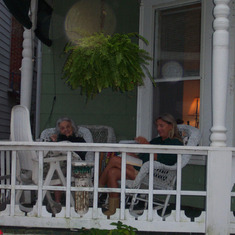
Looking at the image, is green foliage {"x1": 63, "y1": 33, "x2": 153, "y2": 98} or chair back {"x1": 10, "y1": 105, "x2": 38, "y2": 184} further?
green foliage {"x1": 63, "y1": 33, "x2": 153, "y2": 98}

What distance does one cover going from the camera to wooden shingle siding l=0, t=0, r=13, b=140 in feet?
33.3

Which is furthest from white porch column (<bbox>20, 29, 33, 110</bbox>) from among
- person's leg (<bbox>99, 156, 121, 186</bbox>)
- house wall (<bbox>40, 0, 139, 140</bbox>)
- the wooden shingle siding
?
the wooden shingle siding

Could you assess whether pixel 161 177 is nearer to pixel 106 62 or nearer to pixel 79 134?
pixel 106 62

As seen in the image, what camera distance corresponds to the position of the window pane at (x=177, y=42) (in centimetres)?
469

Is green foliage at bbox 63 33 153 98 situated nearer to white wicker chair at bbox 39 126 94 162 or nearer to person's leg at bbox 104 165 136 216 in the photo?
person's leg at bbox 104 165 136 216

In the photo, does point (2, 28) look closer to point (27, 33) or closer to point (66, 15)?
point (66, 15)

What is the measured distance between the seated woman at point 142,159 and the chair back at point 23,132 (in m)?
0.80

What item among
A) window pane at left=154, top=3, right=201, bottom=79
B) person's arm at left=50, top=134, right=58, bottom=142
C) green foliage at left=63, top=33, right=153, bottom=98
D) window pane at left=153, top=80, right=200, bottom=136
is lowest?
person's arm at left=50, top=134, right=58, bottom=142

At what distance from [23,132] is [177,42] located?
229cm

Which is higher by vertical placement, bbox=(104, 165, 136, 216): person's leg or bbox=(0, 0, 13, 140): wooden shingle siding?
bbox=(0, 0, 13, 140): wooden shingle siding

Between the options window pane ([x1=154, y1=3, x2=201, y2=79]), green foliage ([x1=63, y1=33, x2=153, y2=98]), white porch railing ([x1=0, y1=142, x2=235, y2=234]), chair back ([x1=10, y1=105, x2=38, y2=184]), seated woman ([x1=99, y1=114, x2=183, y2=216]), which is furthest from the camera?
window pane ([x1=154, y1=3, x2=201, y2=79])

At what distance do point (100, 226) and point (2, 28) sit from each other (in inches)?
318

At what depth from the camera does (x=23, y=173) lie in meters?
4.06

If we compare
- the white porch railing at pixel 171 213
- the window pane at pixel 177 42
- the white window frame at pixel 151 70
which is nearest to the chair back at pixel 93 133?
the white window frame at pixel 151 70
